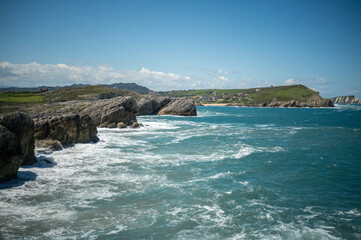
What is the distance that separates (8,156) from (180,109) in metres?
88.7

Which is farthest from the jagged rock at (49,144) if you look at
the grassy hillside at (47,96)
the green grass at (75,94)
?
the green grass at (75,94)

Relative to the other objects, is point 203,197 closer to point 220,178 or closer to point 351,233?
point 220,178

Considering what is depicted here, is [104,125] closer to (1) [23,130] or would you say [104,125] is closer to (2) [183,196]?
(1) [23,130]

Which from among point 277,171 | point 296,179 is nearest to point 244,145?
point 277,171

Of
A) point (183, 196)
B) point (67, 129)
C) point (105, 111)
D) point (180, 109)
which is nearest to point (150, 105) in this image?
point (180, 109)

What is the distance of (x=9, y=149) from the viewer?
60.8 feet

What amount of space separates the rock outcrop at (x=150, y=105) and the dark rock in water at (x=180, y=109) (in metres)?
2.96

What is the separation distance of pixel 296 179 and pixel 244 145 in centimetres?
1571

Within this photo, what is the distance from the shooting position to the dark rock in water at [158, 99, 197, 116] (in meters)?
105

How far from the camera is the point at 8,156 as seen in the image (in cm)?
1839

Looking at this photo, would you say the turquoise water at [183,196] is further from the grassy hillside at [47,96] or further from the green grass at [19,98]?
the grassy hillside at [47,96]

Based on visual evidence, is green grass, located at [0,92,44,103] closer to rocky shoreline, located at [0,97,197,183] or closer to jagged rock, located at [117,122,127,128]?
rocky shoreline, located at [0,97,197,183]

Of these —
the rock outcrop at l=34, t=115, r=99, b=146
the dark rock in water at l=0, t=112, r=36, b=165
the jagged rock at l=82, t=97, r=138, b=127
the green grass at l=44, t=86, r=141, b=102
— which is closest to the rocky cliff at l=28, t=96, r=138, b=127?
the jagged rock at l=82, t=97, r=138, b=127

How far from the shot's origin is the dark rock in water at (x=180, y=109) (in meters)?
105
